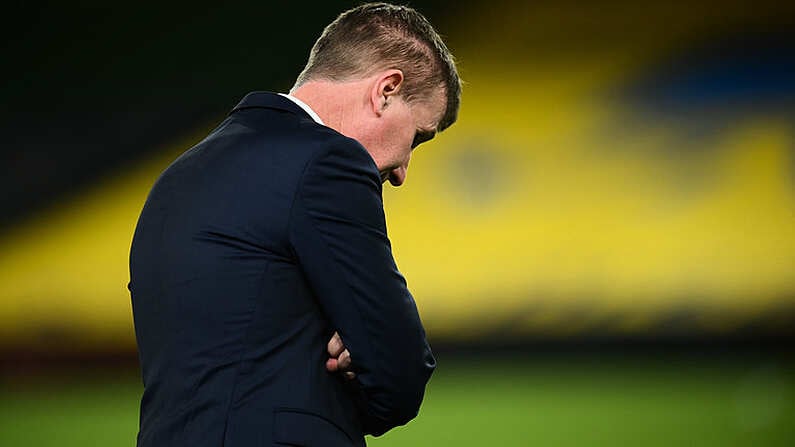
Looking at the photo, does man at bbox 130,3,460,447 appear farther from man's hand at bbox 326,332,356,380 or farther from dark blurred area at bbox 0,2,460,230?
dark blurred area at bbox 0,2,460,230

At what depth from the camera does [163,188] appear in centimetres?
123

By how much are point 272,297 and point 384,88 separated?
0.37 metres

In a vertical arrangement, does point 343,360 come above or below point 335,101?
below

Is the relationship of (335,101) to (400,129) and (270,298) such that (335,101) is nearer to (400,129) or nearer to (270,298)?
(400,129)

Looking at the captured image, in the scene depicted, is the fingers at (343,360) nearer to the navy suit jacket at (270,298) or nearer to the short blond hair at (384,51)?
the navy suit jacket at (270,298)

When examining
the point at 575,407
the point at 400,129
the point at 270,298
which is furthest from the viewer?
the point at 575,407

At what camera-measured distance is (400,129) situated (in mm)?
1396

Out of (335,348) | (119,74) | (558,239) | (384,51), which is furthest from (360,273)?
(119,74)

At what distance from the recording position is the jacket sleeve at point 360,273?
44.8 inches

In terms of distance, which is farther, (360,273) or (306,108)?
(306,108)

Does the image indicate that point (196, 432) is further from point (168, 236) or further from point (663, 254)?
point (663, 254)

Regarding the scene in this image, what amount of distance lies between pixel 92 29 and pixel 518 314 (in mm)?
1654

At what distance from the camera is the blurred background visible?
3.21 meters

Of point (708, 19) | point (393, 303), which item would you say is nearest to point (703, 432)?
point (708, 19)
